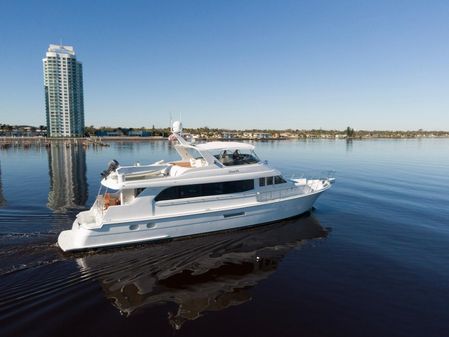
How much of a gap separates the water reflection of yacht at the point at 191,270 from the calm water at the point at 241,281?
4 cm

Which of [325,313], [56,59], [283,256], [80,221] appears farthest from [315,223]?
[56,59]

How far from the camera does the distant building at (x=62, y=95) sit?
5413 inches

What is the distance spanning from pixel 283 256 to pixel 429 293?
5.08 m

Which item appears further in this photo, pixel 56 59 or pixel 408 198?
pixel 56 59

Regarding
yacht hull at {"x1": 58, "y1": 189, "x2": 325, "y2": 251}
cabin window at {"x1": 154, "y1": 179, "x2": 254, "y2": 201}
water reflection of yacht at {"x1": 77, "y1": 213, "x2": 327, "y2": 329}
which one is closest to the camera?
water reflection of yacht at {"x1": 77, "y1": 213, "x2": 327, "y2": 329}

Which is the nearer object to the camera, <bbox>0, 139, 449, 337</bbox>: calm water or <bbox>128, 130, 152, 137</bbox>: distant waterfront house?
<bbox>0, 139, 449, 337</bbox>: calm water

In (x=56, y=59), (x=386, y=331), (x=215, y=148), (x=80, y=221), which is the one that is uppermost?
(x=56, y=59)

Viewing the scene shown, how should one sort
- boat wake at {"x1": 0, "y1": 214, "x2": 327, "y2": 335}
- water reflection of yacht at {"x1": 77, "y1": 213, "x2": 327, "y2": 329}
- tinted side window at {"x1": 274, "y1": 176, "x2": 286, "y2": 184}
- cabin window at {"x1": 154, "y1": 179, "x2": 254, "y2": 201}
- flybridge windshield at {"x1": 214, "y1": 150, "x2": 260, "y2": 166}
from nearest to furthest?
boat wake at {"x1": 0, "y1": 214, "x2": 327, "y2": 335} < water reflection of yacht at {"x1": 77, "y1": 213, "x2": 327, "y2": 329} < cabin window at {"x1": 154, "y1": 179, "x2": 254, "y2": 201} < flybridge windshield at {"x1": 214, "y1": 150, "x2": 260, "y2": 166} < tinted side window at {"x1": 274, "y1": 176, "x2": 286, "y2": 184}

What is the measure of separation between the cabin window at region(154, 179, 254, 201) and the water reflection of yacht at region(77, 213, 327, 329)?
209 centimetres

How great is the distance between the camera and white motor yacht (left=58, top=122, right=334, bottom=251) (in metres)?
11.9

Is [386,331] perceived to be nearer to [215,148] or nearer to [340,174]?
[215,148]

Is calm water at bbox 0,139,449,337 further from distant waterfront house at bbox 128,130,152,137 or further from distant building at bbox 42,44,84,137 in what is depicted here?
distant waterfront house at bbox 128,130,152,137

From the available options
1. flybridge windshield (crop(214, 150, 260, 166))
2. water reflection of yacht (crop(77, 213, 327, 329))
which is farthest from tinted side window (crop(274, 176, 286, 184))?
water reflection of yacht (crop(77, 213, 327, 329))

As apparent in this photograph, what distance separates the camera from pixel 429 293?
9.46 metres
